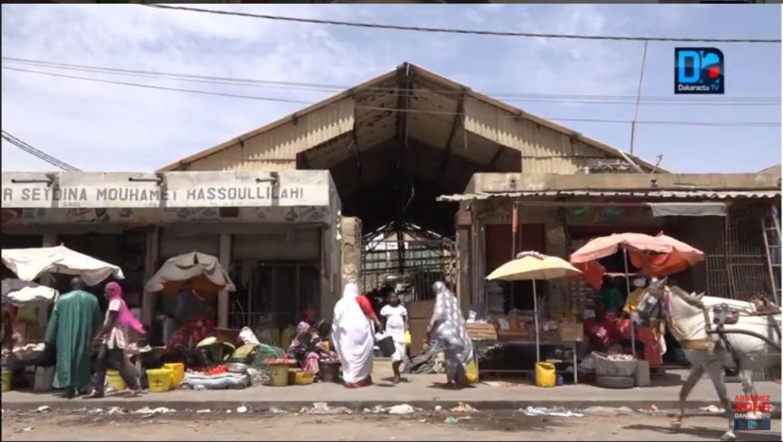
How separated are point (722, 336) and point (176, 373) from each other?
7483 millimetres

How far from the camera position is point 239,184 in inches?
545

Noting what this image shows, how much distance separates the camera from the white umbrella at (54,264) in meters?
11.1

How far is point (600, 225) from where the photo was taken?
13922mm

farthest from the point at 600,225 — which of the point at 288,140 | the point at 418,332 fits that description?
the point at 288,140

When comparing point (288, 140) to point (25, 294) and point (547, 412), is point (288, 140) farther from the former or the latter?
point (547, 412)

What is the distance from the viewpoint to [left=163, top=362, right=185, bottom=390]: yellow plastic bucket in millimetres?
Answer: 10984

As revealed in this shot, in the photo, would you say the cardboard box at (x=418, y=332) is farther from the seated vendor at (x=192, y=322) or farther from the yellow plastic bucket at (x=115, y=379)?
the yellow plastic bucket at (x=115, y=379)

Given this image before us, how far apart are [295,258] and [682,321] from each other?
28.2ft

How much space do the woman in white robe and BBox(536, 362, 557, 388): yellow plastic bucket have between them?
2525 mm

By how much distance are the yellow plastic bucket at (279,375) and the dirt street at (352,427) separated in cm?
182

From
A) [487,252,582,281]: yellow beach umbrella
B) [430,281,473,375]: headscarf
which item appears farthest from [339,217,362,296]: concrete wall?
[487,252,582,281]: yellow beach umbrella

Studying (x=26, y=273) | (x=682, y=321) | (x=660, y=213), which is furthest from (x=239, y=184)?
(x=682, y=321)

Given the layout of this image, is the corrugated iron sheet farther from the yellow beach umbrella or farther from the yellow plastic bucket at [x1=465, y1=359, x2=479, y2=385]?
the yellow plastic bucket at [x1=465, y1=359, x2=479, y2=385]

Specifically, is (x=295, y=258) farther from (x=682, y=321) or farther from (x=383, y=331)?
(x=682, y=321)
